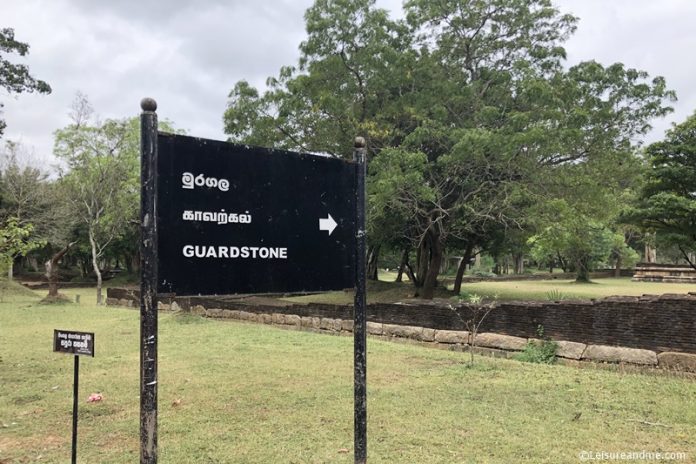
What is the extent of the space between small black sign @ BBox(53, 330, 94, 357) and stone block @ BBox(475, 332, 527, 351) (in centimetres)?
663

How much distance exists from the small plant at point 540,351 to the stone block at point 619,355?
48cm

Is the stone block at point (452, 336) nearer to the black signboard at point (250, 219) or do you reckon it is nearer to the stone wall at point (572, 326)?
the stone wall at point (572, 326)

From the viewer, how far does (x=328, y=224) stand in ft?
11.5

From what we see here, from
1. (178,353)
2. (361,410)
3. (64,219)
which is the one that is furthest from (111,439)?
(64,219)

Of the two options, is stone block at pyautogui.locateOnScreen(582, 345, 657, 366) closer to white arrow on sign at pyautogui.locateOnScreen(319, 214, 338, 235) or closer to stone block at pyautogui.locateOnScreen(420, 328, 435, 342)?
stone block at pyautogui.locateOnScreen(420, 328, 435, 342)

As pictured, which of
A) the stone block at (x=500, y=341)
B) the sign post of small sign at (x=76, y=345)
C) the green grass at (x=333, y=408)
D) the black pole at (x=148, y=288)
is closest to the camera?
the black pole at (x=148, y=288)

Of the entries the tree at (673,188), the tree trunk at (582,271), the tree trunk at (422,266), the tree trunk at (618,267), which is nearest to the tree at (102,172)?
the tree trunk at (422,266)

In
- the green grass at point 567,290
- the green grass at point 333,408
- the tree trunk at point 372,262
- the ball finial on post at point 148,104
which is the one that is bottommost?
the green grass at point 333,408

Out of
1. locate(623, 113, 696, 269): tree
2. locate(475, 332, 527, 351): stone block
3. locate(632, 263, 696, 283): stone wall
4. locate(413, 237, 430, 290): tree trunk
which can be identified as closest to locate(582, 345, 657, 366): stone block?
locate(475, 332, 527, 351): stone block

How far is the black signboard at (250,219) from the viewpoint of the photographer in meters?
2.87

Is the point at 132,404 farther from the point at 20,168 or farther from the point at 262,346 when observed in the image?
the point at 20,168

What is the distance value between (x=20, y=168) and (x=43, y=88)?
35.7ft

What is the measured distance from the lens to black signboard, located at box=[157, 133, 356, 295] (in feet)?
9.40

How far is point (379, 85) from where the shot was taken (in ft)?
48.0
